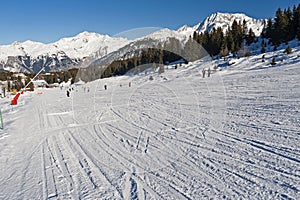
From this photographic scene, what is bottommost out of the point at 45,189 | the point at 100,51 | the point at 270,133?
the point at 45,189

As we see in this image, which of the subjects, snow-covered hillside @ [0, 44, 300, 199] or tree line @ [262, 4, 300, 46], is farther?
tree line @ [262, 4, 300, 46]

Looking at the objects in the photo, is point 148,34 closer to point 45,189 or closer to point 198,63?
→ point 45,189

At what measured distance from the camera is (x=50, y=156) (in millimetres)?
5867

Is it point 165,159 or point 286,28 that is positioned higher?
point 286,28

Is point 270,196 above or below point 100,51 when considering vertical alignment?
below

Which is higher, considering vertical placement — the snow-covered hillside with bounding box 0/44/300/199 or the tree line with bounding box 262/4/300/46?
the tree line with bounding box 262/4/300/46

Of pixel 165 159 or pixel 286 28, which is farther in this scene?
pixel 286 28

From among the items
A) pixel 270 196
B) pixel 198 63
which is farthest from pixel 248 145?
pixel 198 63

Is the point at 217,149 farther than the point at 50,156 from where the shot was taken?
No

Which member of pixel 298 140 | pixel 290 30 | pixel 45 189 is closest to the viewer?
pixel 45 189

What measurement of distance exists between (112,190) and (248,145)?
133 inches

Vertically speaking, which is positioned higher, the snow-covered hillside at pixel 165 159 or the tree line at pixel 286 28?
the tree line at pixel 286 28

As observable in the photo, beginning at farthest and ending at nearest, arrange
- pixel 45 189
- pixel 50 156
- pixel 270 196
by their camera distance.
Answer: pixel 50 156, pixel 45 189, pixel 270 196

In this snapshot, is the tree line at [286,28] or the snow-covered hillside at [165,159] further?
the tree line at [286,28]
